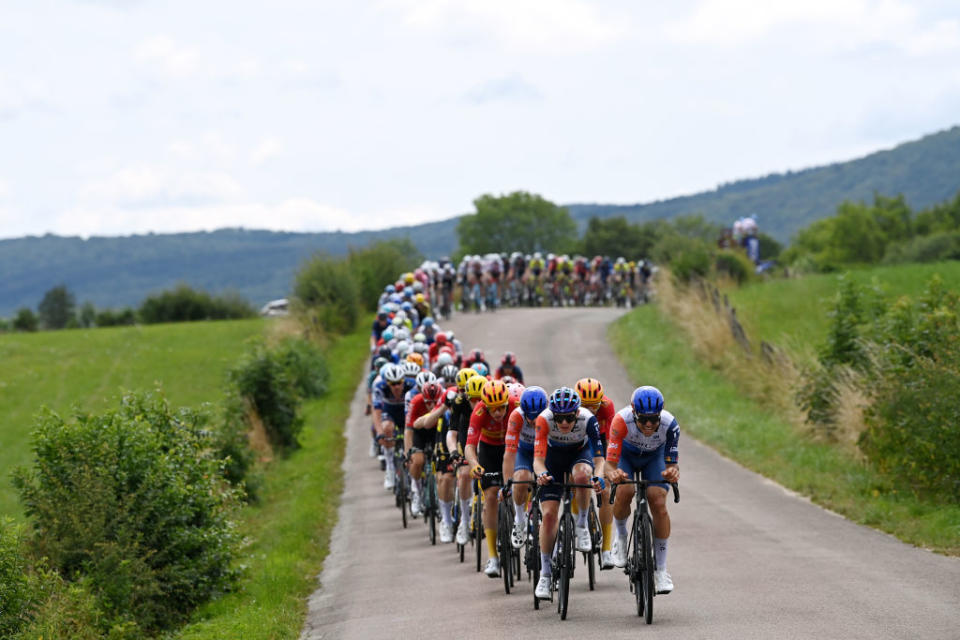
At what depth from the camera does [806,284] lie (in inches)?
1658

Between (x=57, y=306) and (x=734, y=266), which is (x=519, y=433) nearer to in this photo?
(x=734, y=266)

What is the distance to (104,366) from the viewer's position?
49625 millimetres

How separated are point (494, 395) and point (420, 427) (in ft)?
11.4

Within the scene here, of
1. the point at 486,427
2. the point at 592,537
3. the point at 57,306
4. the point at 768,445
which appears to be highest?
the point at 486,427

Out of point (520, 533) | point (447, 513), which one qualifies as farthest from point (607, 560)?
point (447, 513)

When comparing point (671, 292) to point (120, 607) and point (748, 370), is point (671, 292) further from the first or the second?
point (120, 607)

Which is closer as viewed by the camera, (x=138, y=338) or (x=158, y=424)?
(x=158, y=424)

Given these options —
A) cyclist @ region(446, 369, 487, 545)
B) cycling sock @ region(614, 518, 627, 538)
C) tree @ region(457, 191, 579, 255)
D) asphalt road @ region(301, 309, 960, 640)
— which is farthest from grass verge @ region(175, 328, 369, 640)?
tree @ region(457, 191, 579, 255)

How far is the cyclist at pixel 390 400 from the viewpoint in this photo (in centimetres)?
1811

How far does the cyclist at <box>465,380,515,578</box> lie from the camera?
12.6m

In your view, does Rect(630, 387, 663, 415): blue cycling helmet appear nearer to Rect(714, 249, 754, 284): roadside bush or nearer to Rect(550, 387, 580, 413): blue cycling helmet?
Rect(550, 387, 580, 413): blue cycling helmet

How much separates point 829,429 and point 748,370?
7.56m

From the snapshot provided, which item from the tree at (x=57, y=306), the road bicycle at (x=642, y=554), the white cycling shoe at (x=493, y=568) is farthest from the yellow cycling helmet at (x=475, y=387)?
the tree at (x=57, y=306)

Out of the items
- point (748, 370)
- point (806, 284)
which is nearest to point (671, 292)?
point (806, 284)
